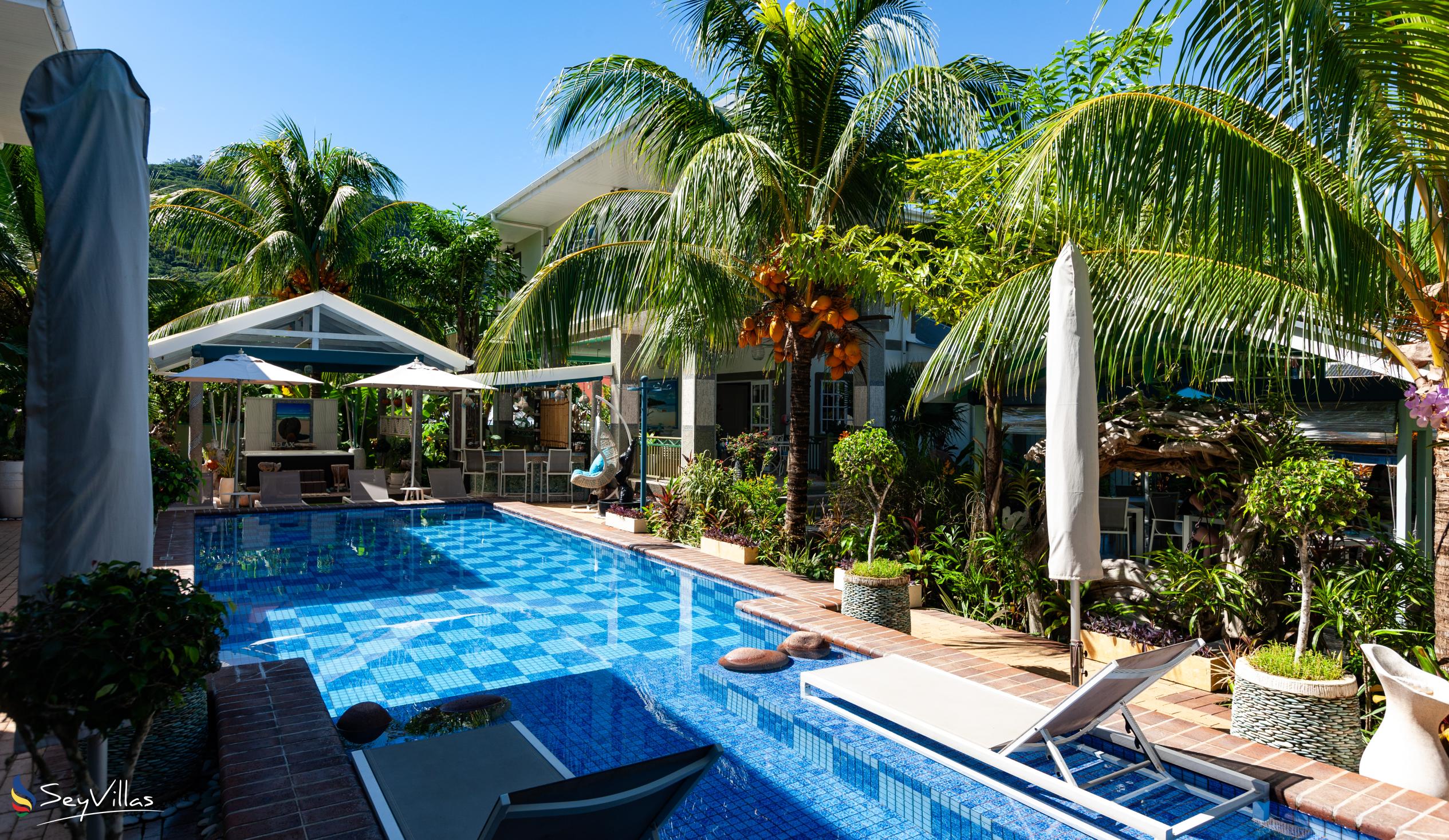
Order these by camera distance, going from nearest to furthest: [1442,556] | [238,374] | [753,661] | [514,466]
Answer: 1. [1442,556]
2. [753,661]
3. [238,374]
4. [514,466]

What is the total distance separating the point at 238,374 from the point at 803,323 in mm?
10075

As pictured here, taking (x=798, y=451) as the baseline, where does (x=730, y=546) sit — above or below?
below

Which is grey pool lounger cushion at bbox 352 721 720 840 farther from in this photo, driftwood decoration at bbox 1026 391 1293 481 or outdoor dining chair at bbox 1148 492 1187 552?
outdoor dining chair at bbox 1148 492 1187 552

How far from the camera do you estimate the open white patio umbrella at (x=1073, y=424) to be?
5129mm

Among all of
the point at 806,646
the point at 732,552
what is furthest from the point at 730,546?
the point at 806,646

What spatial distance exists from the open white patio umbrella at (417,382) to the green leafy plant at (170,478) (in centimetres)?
796

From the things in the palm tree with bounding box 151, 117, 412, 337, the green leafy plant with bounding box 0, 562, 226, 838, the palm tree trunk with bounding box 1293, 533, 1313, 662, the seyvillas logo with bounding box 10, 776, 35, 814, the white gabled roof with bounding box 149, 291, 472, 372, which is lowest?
the seyvillas logo with bounding box 10, 776, 35, 814

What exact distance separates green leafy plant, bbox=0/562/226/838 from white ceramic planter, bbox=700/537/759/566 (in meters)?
8.02

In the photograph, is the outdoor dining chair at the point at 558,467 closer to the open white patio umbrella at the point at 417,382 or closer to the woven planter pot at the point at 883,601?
the open white patio umbrella at the point at 417,382

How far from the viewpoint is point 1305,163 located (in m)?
4.94

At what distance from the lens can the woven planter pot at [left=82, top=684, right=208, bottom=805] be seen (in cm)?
416

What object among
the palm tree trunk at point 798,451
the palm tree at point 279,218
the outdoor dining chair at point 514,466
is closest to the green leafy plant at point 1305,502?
the palm tree trunk at point 798,451

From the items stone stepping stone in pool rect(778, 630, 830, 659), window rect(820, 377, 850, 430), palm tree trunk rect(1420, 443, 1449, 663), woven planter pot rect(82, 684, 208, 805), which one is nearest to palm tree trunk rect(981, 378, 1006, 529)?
stone stepping stone in pool rect(778, 630, 830, 659)

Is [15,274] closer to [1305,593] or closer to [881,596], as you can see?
[881,596]
